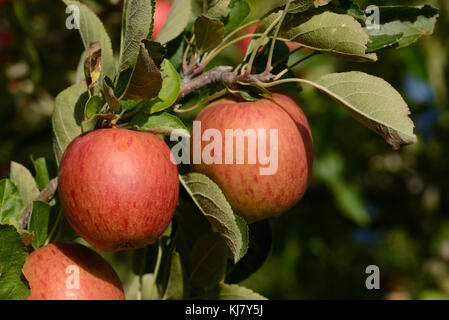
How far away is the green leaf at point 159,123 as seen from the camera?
2.80 feet

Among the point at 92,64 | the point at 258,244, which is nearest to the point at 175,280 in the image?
the point at 258,244

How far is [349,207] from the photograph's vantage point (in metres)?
1.96

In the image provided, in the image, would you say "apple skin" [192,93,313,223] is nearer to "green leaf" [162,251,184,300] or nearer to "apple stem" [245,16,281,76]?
"apple stem" [245,16,281,76]

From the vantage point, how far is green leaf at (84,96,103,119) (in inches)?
33.1

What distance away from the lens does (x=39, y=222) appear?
2.99 ft

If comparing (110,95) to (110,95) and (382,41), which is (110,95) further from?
(382,41)

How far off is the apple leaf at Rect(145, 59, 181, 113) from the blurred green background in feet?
2.18

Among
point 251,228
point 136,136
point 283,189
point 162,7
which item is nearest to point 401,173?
point 162,7

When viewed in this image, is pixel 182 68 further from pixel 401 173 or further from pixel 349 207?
pixel 401 173

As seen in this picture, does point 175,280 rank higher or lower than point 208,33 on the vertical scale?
lower

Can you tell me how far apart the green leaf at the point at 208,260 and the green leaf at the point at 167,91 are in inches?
9.8

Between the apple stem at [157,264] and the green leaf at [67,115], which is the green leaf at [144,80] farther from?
the apple stem at [157,264]

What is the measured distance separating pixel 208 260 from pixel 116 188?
0.94 ft
